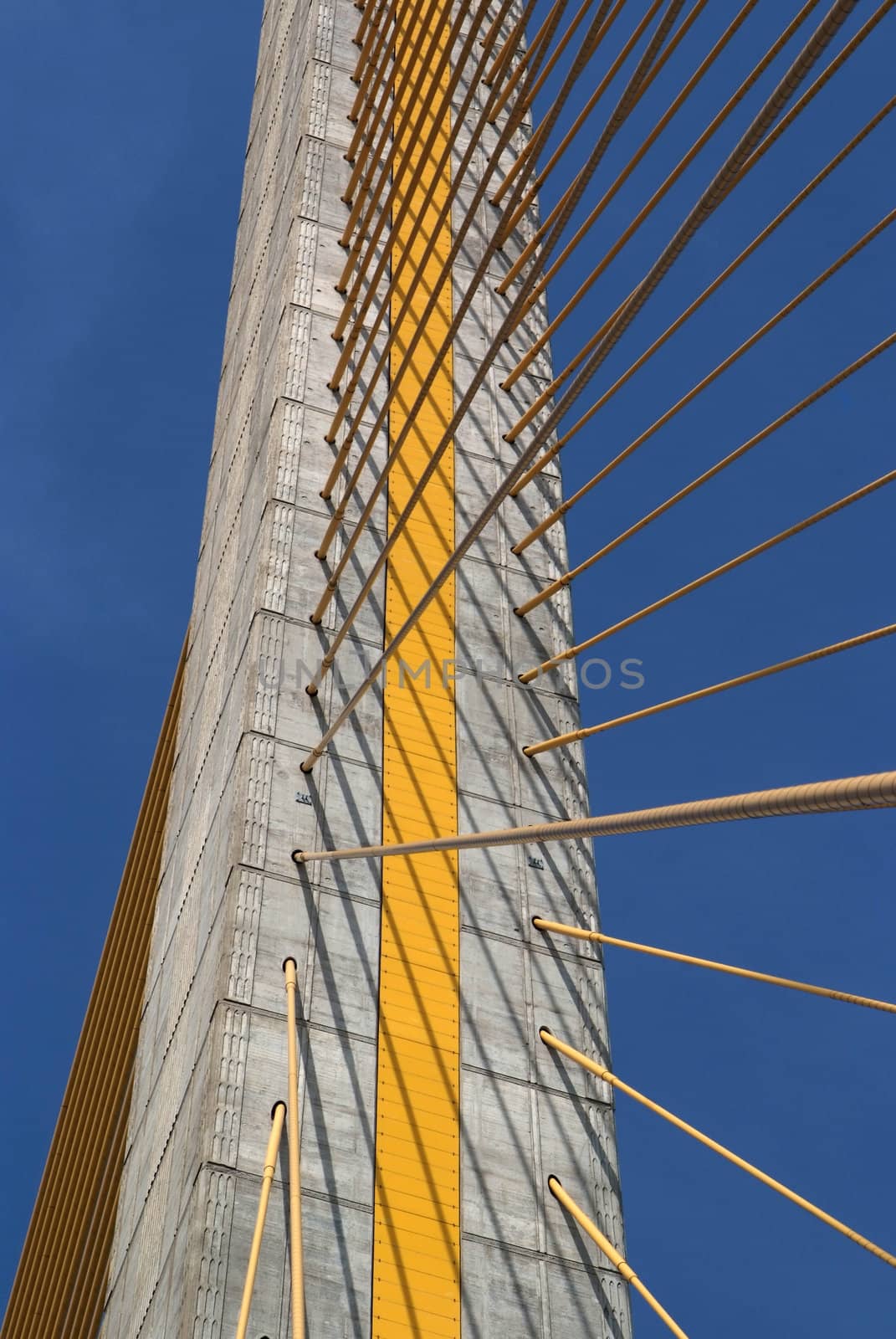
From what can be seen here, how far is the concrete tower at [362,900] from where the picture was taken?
44.1 ft

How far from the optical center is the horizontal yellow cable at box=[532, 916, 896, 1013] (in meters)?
10.9

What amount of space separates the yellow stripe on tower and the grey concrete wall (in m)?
0.14

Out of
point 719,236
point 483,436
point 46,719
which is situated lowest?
point 483,436

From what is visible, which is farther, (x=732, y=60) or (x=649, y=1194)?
(x=732, y=60)

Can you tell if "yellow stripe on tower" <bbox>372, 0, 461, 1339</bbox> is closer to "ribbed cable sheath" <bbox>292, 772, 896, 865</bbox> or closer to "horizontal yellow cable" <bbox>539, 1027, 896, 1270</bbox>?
"horizontal yellow cable" <bbox>539, 1027, 896, 1270</bbox>

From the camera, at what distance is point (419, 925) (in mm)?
15234


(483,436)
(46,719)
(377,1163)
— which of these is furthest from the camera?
(46,719)

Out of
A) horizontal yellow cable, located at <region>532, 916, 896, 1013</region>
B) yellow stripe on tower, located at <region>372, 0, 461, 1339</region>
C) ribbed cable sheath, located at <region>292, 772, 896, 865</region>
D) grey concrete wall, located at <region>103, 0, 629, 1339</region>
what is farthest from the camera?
yellow stripe on tower, located at <region>372, 0, 461, 1339</region>

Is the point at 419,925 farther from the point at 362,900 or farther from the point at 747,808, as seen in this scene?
the point at 747,808

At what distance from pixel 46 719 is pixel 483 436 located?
5100cm

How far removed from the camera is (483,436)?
62.6 ft

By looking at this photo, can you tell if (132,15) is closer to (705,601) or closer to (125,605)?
(125,605)

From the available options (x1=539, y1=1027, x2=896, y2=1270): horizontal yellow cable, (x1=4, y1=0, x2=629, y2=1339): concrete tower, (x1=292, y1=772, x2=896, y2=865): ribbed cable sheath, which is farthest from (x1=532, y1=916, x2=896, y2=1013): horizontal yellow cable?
(x1=292, y1=772, x2=896, y2=865): ribbed cable sheath

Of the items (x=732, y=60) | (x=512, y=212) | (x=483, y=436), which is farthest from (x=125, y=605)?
(x=512, y=212)
